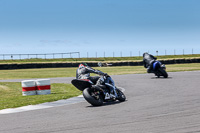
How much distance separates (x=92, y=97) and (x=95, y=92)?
516 millimetres

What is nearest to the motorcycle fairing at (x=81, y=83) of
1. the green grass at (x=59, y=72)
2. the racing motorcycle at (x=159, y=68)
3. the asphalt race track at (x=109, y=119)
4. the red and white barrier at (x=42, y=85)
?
the asphalt race track at (x=109, y=119)

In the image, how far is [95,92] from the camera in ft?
40.2

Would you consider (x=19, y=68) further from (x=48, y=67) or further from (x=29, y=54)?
(x=29, y=54)

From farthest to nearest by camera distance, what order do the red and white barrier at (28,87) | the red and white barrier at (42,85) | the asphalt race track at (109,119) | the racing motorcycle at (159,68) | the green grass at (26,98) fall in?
1. the racing motorcycle at (159,68)
2. the red and white barrier at (42,85)
3. the red and white barrier at (28,87)
4. the green grass at (26,98)
5. the asphalt race track at (109,119)

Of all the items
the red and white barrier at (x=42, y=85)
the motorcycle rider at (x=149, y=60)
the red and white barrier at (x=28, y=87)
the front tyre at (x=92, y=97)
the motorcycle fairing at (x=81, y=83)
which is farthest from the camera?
the motorcycle rider at (x=149, y=60)

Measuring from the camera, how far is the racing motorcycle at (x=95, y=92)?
11.8 metres

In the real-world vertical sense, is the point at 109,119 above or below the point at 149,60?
below

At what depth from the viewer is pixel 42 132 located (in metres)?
7.57

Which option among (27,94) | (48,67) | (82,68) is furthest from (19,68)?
(82,68)

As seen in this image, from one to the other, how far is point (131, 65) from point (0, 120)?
5078cm

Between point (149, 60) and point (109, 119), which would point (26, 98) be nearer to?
point (109, 119)

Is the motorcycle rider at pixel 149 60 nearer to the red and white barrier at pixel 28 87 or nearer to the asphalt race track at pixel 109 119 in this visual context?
the red and white barrier at pixel 28 87

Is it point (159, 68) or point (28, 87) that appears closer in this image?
point (28, 87)

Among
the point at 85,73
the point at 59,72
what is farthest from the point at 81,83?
the point at 59,72
